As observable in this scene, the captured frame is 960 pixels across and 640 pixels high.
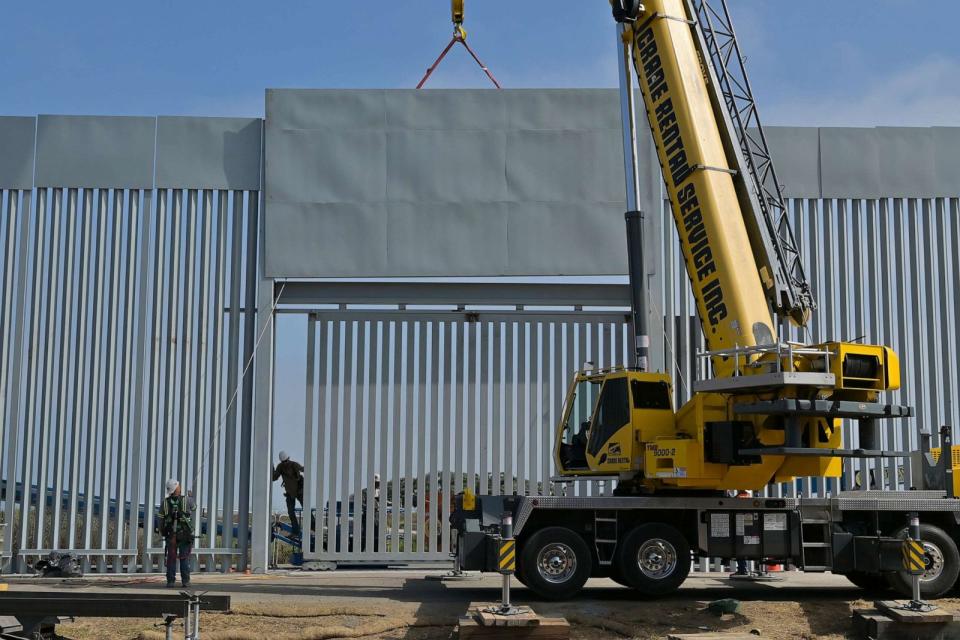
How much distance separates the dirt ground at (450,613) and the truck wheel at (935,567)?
268 mm

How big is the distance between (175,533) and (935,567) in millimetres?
11122

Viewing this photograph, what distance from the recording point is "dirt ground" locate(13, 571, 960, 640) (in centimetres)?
1247

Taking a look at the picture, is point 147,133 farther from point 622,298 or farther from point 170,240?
point 622,298

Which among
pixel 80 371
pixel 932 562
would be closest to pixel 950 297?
pixel 932 562

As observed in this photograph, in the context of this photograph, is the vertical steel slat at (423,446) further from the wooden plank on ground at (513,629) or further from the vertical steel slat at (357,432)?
the wooden plank on ground at (513,629)

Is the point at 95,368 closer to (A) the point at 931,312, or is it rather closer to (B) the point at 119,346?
(B) the point at 119,346

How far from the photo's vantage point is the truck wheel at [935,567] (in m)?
14.7

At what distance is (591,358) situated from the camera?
20312 mm

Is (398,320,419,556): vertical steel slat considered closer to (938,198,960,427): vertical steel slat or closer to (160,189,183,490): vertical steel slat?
(160,189,183,490): vertical steel slat

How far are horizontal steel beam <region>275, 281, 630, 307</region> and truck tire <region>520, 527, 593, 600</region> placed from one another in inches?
254

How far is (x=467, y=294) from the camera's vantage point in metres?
20.3

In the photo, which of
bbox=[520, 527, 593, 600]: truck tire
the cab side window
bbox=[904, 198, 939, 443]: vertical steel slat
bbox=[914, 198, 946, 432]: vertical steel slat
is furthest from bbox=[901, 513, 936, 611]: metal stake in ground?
bbox=[914, 198, 946, 432]: vertical steel slat

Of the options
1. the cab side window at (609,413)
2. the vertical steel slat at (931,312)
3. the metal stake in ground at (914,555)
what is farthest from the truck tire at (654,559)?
the vertical steel slat at (931,312)

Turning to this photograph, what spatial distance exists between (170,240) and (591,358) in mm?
8021
